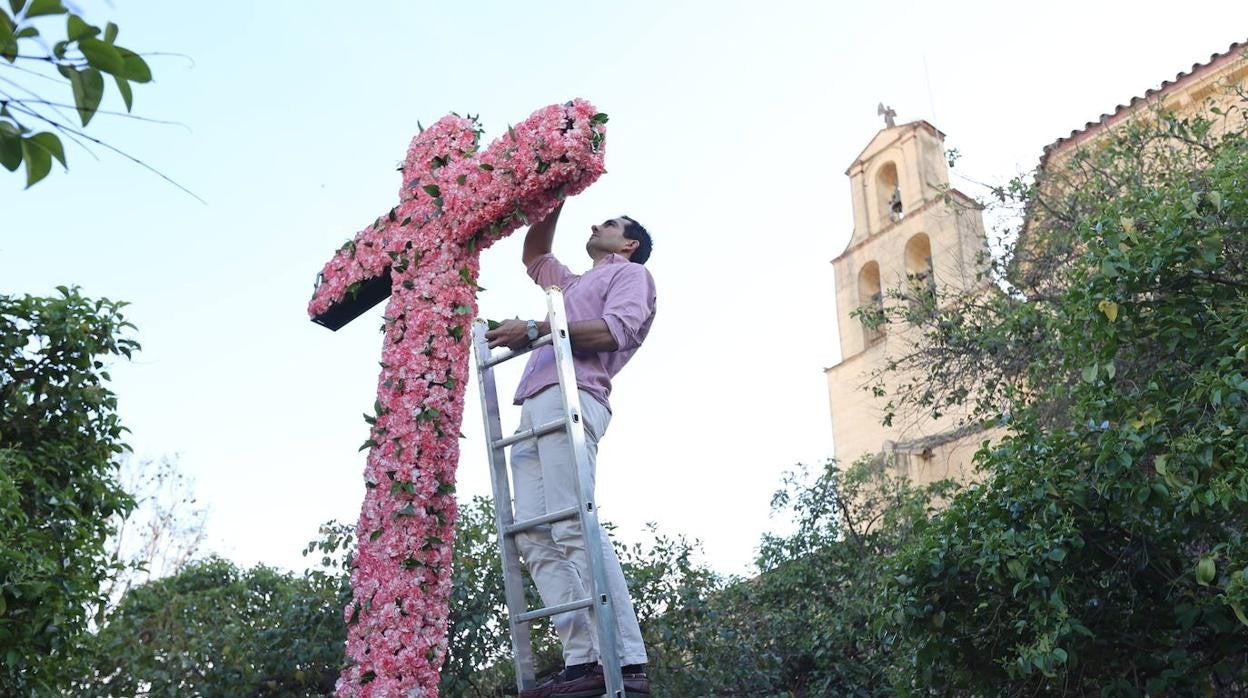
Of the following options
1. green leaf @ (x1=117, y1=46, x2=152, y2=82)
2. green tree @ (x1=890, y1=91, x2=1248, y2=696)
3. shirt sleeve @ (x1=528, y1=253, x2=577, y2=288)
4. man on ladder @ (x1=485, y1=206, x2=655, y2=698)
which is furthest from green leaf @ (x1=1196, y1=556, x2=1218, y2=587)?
green leaf @ (x1=117, y1=46, x2=152, y2=82)

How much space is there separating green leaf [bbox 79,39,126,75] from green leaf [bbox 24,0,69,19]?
0.06 meters

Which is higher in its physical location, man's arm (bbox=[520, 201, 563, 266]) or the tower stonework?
the tower stonework

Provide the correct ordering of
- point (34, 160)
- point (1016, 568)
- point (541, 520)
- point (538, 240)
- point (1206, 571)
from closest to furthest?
1. point (34, 160)
2. point (541, 520)
3. point (1206, 571)
4. point (538, 240)
5. point (1016, 568)

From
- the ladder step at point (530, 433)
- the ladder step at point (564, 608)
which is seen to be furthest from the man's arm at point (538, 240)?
the ladder step at point (564, 608)

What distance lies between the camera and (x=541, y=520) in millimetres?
3750

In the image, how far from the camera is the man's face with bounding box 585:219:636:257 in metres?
4.61

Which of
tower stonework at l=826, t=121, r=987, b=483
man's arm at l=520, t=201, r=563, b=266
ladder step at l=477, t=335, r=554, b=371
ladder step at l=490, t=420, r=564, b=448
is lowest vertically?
ladder step at l=490, t=420, r=564, b=448

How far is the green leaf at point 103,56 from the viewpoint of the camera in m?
1.79

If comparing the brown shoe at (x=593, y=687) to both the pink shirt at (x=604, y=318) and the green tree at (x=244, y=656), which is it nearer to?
the pink shirt at (x=604, y=318)

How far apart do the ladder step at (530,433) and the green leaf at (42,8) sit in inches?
89.1

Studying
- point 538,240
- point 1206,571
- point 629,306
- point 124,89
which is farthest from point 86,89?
point 1206,571

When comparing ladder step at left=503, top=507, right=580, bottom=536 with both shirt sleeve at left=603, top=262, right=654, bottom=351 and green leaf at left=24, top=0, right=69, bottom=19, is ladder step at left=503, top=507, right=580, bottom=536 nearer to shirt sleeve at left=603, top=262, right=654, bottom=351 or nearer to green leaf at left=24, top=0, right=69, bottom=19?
shirt sleeve at left=603, top=262, right=654, bottom=351

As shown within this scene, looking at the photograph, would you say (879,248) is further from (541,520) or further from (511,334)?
(541,520)

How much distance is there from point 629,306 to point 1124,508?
7.64 ft
